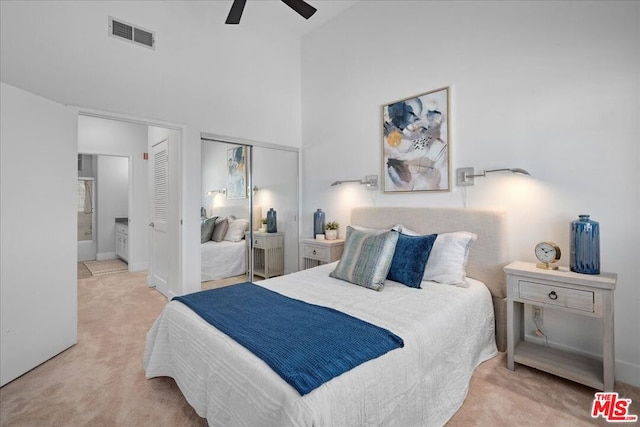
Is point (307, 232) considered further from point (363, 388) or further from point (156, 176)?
point (363, 388)

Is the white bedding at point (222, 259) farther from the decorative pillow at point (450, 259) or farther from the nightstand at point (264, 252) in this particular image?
the decorative pillow at point (450, 259)

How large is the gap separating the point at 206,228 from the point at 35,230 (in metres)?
1.48

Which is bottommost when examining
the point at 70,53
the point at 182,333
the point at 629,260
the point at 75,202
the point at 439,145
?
the point at 182,333

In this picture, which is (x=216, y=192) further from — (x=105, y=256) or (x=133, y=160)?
(x=105, y=256)

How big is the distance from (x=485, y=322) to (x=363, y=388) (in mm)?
1499

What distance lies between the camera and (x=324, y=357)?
1249 millimetres

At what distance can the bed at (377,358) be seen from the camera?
1.15 meters

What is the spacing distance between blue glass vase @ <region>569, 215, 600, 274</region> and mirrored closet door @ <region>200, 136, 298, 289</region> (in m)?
3.04

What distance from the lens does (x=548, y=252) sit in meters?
2.09

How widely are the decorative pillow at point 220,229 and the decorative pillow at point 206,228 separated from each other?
1.8 inches

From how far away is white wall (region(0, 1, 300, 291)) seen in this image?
2412 mm

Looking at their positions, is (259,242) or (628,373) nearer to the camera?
(628,373)

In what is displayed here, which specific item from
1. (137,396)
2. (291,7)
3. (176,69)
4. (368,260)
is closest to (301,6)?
(291,7)

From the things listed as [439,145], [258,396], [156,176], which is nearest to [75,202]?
[156,176]
